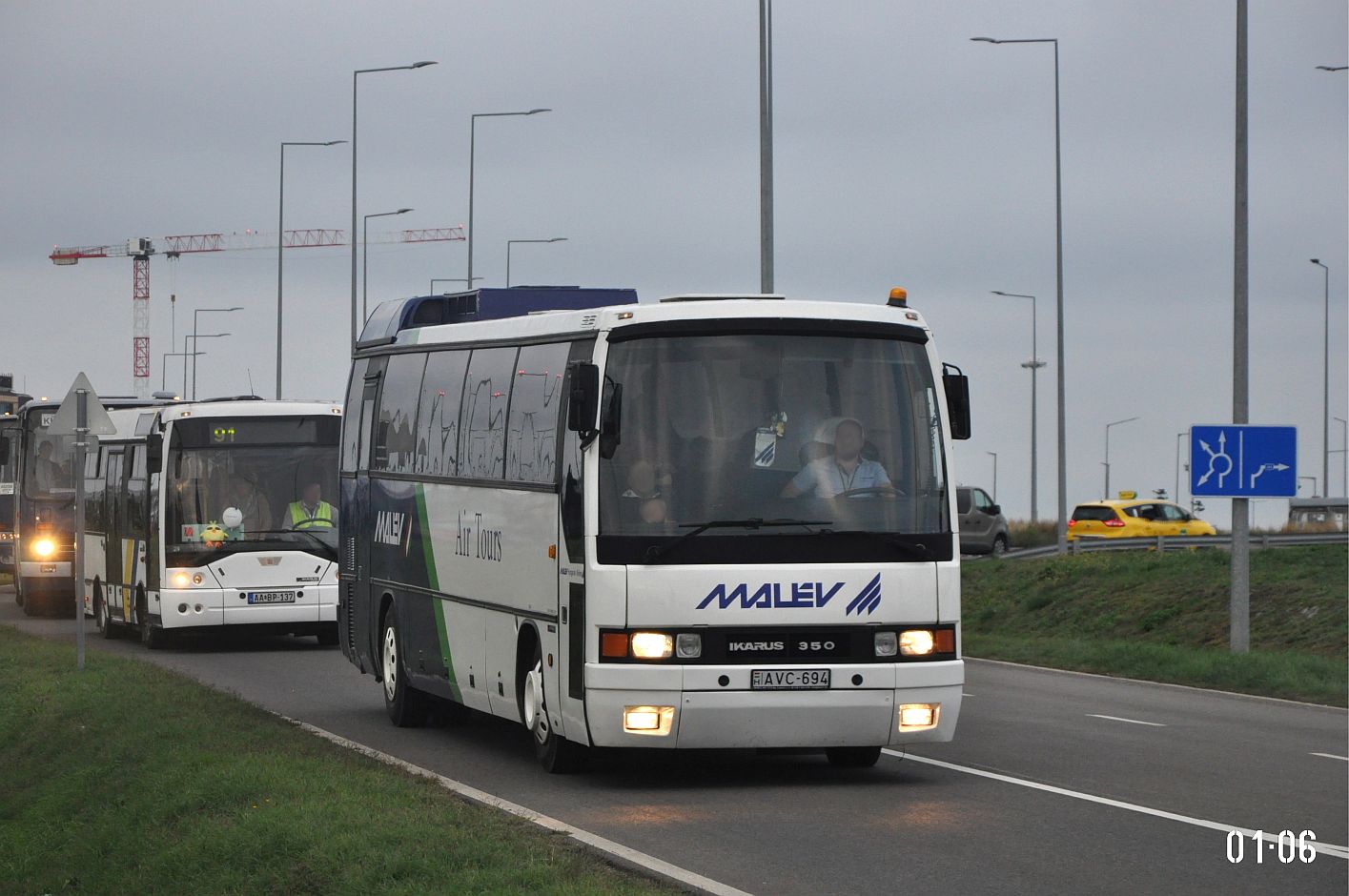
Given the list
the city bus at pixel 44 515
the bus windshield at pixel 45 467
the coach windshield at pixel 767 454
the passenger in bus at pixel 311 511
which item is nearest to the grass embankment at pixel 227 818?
the coach windshield at pixel 767 454

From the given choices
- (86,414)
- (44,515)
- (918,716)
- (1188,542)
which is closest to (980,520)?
(1188,542)

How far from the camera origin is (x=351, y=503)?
19.8 meters

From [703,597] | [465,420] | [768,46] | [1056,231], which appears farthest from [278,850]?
[1056,231]

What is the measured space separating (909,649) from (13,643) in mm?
16081

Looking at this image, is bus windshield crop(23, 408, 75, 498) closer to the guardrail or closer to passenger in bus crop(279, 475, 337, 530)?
passenger in bus crop(279, 475, 337, 530)

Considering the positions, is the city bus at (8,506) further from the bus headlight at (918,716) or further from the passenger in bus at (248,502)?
the bus headlight at (918,716)

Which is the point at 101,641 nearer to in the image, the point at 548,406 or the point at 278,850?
the point at 548,406

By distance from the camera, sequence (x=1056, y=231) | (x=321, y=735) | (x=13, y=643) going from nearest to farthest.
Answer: (x=321, y=735), (x=13, y=643), (x=1056, y=231)

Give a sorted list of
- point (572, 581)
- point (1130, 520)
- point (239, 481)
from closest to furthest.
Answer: point (572, 581)
point (239, 481)
point (1130, 520)

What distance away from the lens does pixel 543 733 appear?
1430 cm

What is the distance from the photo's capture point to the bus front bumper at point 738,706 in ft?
42.5

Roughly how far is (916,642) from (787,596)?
35.0 inches

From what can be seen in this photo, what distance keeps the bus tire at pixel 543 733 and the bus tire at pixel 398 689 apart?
3.28m
